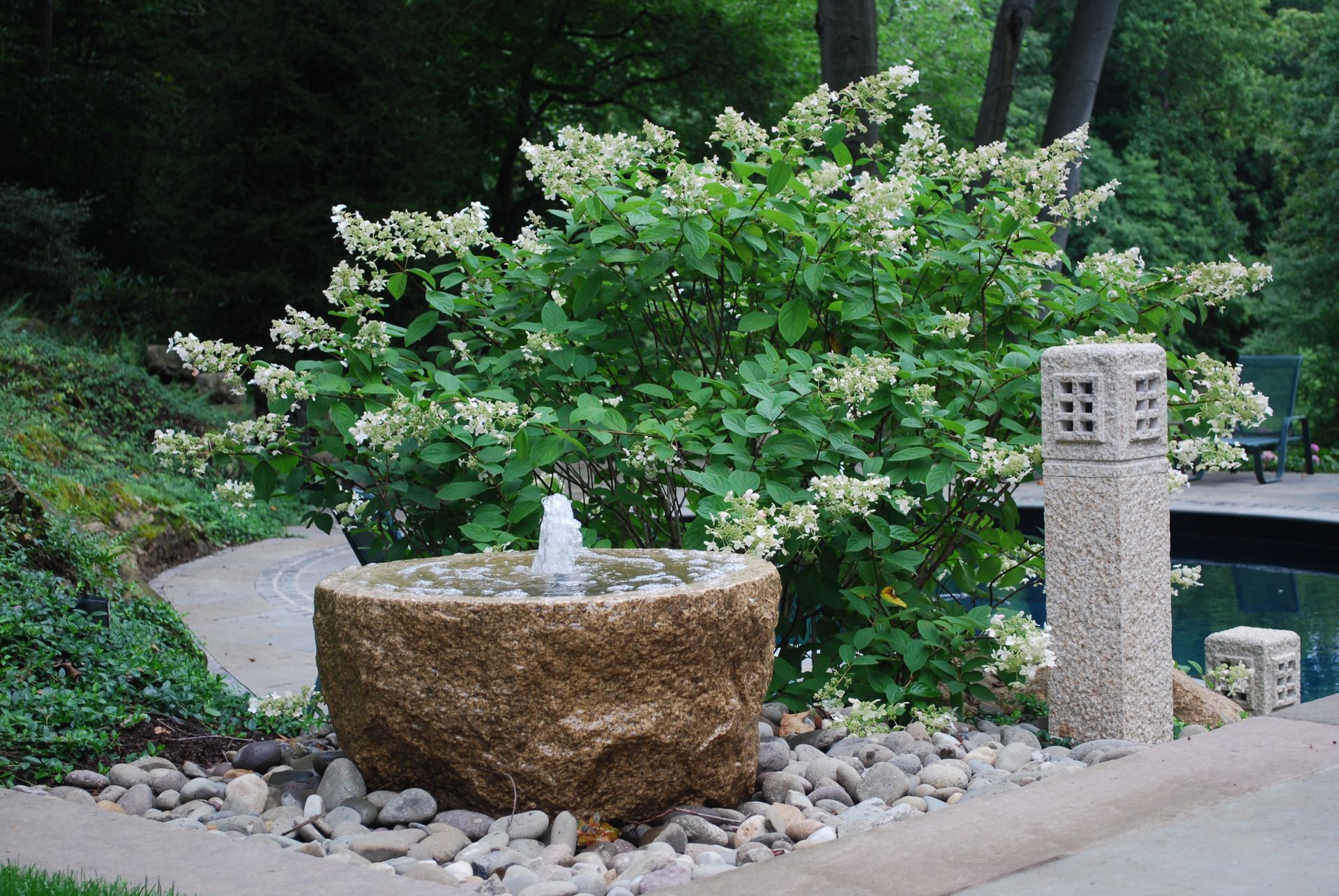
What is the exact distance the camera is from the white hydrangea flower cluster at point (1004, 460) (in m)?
4.32

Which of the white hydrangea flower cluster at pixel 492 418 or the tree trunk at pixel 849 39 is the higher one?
the tree trunk at pixel 849 39

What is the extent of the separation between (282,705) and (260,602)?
3.86 m

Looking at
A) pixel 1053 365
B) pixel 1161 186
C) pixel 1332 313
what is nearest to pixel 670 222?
pixel 1053 365

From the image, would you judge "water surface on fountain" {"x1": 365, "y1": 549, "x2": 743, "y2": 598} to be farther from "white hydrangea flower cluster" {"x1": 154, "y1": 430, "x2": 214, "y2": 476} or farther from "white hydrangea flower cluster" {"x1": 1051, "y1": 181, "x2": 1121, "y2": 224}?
"white hydrangea flower cluster" {"x1": 1051, "y1": 181, "x2": 1121, "y2": 224}

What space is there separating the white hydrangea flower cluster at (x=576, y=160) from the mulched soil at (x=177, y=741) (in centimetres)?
231

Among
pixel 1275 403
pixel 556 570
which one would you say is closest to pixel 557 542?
pixel 556 570

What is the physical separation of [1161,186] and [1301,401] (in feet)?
26.1

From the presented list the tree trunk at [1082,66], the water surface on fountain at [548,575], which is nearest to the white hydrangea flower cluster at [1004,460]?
the water surface on fountain at [548,575]

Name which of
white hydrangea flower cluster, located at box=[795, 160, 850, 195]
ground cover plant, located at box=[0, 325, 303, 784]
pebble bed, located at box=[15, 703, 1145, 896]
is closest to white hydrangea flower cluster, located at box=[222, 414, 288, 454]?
ground cover plant, located at box=[0, 325, 303, 784]

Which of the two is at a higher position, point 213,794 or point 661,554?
point 661,554

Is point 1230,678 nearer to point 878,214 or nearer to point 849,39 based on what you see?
point 878,214

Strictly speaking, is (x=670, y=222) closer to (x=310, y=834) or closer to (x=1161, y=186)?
(x=310, y=834)

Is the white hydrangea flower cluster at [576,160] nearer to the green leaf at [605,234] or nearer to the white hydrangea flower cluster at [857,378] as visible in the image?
the green leaf at [605,234]

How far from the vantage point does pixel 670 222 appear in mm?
4523
